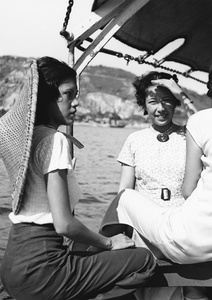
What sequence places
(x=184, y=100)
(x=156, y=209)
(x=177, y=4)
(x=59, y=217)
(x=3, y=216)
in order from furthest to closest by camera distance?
(x=3, y=216) < (x=177, y=4) < (x=184, y=100) < (x=156, y=209) < (x=59, y=217)

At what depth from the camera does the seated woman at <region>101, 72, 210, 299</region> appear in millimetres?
3844

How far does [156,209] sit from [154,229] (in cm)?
15

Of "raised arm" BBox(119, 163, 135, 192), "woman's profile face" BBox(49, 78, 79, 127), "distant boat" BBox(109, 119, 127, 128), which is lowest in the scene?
"raised arm" BBox(119, 163, 135, 192)

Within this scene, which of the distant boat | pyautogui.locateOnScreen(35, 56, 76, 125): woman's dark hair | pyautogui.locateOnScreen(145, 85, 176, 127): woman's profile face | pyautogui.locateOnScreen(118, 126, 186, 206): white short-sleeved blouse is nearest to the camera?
pyautogui.locateOnScreen(35, 56, 76, 125): woman's dark hair

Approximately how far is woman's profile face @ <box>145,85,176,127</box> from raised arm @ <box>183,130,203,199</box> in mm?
1304

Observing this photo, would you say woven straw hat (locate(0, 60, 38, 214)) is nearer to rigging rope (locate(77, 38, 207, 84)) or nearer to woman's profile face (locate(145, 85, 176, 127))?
woman's profile face (locate(145, 85, 176, 127))

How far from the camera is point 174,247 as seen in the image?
2.46 m

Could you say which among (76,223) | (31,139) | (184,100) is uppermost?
(184,100)

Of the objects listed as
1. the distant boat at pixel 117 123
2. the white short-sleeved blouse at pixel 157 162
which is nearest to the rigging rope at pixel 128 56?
the white short-sleeved blouse at pixel 157 162

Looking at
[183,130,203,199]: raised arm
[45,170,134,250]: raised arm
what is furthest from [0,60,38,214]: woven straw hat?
[183,130,203,199]: raised arm

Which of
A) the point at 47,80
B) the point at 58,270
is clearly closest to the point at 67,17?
the point at 47,80

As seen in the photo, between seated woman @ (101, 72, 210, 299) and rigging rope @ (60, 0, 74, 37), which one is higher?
rigging rope @ (60, 0, 74, 37)

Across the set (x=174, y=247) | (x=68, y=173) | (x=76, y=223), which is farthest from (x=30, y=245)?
(x=174, y=247)

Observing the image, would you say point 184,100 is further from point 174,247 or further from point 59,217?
point 59,217
